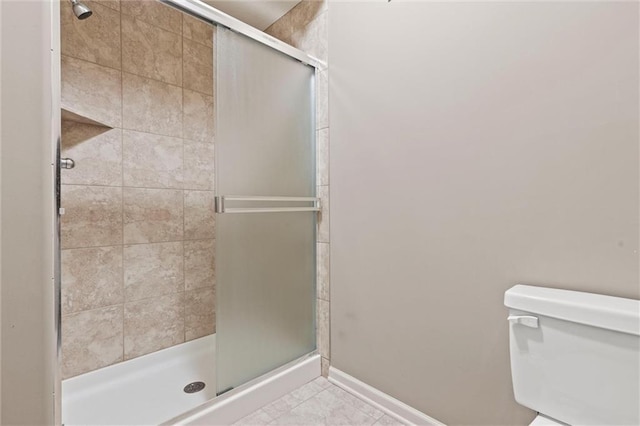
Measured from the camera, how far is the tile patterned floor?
1.30 meters

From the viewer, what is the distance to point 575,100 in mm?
897

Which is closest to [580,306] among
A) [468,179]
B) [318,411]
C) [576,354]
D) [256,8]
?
[576,354]

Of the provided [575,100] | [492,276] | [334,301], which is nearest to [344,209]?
[334,301]

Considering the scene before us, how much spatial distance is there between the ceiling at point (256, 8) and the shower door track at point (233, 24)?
41 centimetres

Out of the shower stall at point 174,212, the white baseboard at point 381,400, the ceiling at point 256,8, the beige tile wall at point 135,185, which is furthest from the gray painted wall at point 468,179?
the beige tile wall at point 135,185

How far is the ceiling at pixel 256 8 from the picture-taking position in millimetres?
1742

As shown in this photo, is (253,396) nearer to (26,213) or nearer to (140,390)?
(140,390)

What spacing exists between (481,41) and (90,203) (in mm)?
1873

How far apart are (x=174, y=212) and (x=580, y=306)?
1906 mm

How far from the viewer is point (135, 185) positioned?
5.65ft

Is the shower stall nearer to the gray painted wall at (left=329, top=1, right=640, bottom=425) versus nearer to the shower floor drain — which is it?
the shower floor drain

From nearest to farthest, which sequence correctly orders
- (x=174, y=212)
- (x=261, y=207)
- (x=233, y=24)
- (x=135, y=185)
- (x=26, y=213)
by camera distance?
1. (x=26, y=213)
2. (x=233, y=24)
3. (x=261, y=207)
4. (x=135, y=185)
5. (x=174, y=212)

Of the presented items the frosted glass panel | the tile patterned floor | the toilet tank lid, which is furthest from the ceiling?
the tile patterned floor

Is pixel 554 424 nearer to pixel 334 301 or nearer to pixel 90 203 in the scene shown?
pixel 334 301
